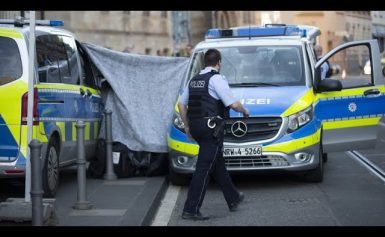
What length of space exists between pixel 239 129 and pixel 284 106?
66cm

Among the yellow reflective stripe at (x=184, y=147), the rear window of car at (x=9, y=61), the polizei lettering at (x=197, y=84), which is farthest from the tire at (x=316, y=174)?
the rear window of car at (x=9, y=61)

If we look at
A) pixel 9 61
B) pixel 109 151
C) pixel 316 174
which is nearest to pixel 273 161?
pixel 316 174

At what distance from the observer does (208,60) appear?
7918 millimetres

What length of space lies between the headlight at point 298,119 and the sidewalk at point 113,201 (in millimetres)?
1855

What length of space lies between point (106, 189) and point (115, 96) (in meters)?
1.92

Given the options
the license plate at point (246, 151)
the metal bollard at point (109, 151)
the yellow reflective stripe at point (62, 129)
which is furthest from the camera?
the metal bollard at point (109, 151)

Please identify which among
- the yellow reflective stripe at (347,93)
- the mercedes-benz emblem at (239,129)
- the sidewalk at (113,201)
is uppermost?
the yellow reflective stripe at (347,93)

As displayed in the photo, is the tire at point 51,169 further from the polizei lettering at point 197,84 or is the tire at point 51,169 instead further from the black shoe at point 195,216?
the polizei lettering at point 197,84

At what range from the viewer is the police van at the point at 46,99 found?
26.0 ft

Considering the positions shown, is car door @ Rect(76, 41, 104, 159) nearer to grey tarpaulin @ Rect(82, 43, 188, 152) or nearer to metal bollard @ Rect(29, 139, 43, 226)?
grey tarpaulin @ Rect(82, 43, 188, 152)

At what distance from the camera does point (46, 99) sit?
8.34m

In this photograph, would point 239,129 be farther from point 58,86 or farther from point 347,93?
point 58,86

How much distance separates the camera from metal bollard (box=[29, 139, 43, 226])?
6.64 m
